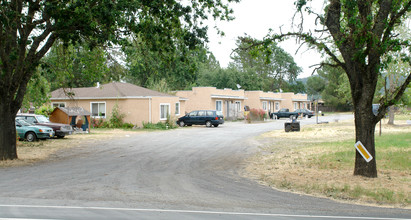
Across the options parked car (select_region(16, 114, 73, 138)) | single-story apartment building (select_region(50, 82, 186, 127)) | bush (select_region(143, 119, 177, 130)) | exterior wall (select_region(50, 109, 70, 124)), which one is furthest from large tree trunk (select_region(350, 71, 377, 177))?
single-story apartment building (select_region(50, 82, 186, 127))

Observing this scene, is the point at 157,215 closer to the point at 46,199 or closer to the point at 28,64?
the point at 46,199

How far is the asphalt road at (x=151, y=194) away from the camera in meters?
7.06

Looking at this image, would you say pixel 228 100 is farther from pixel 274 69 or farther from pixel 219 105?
pixel 274 69

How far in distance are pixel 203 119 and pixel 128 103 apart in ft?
22.0

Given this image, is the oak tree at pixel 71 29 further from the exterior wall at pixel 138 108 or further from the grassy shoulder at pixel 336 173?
the exterior wall at pixel 138 108

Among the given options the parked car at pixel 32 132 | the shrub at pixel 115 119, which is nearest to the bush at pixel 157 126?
the shrub at pixel 115 119

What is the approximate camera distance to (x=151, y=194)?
8750 mm

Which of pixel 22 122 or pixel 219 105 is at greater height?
pixel 219 105

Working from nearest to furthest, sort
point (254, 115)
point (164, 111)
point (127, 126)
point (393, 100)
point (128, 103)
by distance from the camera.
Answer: point (393, 100) < point (127, 126) < point (128, 103) < point (164, 111) < point (254, 115)

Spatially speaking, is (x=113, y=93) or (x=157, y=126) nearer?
(x=157, y=126)

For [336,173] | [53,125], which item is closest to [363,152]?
[336,173]

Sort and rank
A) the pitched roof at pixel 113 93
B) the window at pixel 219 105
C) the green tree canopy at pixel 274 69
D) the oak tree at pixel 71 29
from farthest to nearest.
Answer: the green tree canopy at pixel 274 69, the window at pixel 219 105, the pitched roof at pixel 113 93, the oak tree at pixel 71 29

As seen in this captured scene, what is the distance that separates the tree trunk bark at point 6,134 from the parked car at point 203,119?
22.3m

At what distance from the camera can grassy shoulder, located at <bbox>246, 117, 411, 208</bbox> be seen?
8.75m
